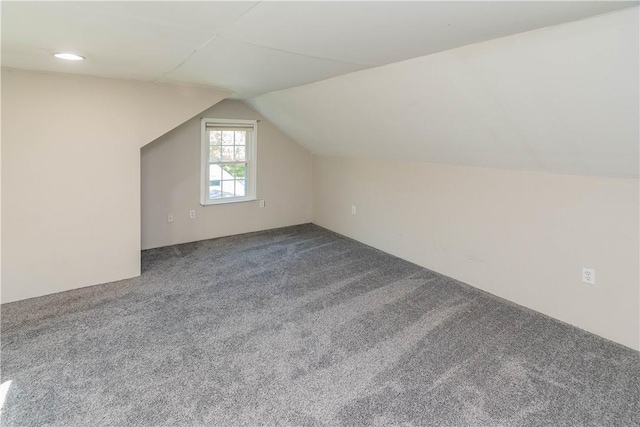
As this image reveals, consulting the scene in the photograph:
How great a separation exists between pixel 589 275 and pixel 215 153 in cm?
442

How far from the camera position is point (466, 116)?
2746mm

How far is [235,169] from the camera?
534 centimetres

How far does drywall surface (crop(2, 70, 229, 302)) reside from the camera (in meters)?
3.07

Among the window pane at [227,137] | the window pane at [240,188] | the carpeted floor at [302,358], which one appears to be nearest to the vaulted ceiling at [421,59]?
the carpeted floor at [302,358]

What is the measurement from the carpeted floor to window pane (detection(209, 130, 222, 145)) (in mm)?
2068

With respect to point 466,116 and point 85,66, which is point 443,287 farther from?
point 85,66

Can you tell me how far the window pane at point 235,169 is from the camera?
5.26 meters

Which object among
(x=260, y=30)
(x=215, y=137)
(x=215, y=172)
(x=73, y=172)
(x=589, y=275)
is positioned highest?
(x=260, y=30)

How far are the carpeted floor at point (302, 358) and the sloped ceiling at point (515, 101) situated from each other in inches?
53.8

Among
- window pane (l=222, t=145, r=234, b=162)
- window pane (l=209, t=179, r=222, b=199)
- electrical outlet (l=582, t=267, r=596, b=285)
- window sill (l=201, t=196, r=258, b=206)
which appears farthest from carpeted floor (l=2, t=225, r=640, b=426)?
window pane (l=222, t=145, r=234, b=162)

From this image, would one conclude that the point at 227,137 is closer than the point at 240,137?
Yes

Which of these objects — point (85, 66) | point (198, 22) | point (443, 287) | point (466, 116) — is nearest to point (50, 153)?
point (85, 66)

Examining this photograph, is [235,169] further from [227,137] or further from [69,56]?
[69,56]

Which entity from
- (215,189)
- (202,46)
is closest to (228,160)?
(215,189)
